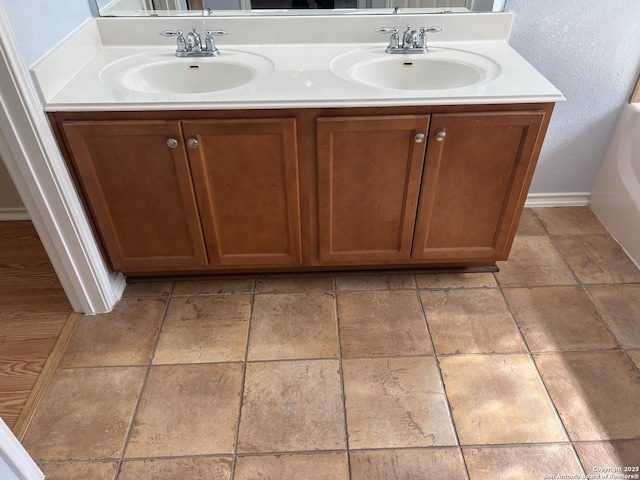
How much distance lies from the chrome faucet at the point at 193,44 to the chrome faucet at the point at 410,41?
63cm

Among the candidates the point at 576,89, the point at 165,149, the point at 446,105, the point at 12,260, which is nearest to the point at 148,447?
the point at 165,149

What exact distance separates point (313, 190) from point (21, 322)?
1191 mm

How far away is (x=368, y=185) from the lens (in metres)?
1.58

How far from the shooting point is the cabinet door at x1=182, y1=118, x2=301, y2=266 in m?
1.45

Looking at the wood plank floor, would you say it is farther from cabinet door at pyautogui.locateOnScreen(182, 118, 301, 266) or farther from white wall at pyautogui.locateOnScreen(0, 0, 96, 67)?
white wall at pyautogui.locateOnScreen(0, 0, 96, 67)

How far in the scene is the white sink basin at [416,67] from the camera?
5.41ft

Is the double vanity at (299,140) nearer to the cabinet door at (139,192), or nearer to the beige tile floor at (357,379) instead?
the cabinet door at (139,192)

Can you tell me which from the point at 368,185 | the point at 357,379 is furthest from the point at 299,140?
the point at 357,379

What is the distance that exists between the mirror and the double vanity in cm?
4

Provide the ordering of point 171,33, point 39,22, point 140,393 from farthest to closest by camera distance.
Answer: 1. point 171,33
2. point 140,393
3. point 39,22

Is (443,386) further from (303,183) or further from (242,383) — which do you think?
(303,183)

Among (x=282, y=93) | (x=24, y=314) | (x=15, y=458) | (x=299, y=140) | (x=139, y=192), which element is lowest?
(x=24, y=314)

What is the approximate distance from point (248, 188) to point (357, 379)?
0.73 metres

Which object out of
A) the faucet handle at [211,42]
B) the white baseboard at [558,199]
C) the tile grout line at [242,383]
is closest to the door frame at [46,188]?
the tile grout line at [242,383]
